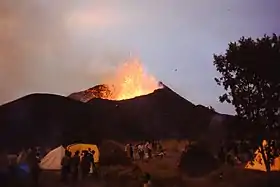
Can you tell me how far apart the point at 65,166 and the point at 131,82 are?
2.80 feet

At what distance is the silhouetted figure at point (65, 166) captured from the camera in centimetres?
340

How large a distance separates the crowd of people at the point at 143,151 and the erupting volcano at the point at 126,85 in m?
0.40

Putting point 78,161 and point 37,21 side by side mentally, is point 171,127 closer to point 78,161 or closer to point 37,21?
point 78,161

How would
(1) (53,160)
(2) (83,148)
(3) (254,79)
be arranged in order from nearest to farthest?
(1) (53,160) < (2) (83,148) < (3) (254,79)

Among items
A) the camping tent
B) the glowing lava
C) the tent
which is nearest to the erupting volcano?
the glowing lava

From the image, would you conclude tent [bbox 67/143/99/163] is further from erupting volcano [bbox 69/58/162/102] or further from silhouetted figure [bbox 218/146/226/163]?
silhouetted figure [bbox 218/146/226/163]

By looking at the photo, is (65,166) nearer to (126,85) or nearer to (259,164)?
(126,85)

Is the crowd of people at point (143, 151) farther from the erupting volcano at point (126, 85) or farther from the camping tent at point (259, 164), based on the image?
the camping tent at point (259, 164)

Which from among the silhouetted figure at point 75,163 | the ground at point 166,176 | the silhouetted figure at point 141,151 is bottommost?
the ground at point 166,176

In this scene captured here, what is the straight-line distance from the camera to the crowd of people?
3414mm

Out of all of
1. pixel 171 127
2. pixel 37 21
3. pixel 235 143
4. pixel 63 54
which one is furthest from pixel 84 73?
pixel 235 143

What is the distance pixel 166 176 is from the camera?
11.2 ft

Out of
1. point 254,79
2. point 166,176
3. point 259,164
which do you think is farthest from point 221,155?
point 254,79

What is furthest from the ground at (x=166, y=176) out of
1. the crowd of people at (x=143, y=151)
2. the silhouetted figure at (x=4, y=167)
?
the silhouetted figure at (x=4, y=167)
